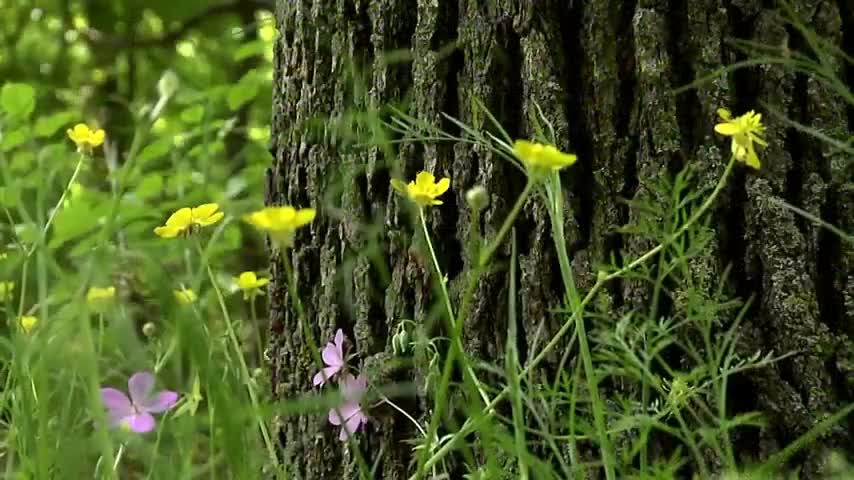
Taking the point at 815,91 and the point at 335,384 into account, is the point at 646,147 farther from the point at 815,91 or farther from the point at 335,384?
the point at 335,384

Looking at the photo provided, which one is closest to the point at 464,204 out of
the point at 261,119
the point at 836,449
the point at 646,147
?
the point at 646,147

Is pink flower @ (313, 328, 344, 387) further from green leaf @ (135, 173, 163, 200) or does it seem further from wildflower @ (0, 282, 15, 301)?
green leaf @ (135, 173, 163, 200)

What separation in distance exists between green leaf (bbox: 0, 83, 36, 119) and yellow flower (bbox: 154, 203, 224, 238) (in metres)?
1.21

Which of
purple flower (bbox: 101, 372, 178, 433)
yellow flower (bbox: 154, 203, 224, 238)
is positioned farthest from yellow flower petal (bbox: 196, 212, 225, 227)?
purple flower (bbox: 101, 372, 178, 433)

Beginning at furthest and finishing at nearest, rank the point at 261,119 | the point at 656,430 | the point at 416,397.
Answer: the point at 261,119 < the point at 416,397 < the point at 656,430

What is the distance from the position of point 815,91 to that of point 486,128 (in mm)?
314

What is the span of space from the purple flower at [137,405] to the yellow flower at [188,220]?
146mm

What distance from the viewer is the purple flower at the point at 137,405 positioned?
90 cm

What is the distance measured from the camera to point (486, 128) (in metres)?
1.00

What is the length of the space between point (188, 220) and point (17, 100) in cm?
126

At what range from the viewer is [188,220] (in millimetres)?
840

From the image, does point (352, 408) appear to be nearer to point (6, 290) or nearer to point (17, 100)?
point (6, 290)

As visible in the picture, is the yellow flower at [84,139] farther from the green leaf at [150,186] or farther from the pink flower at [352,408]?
the green leaf at [150,186]

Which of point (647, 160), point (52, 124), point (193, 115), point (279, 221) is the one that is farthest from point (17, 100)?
point (279, 221)
